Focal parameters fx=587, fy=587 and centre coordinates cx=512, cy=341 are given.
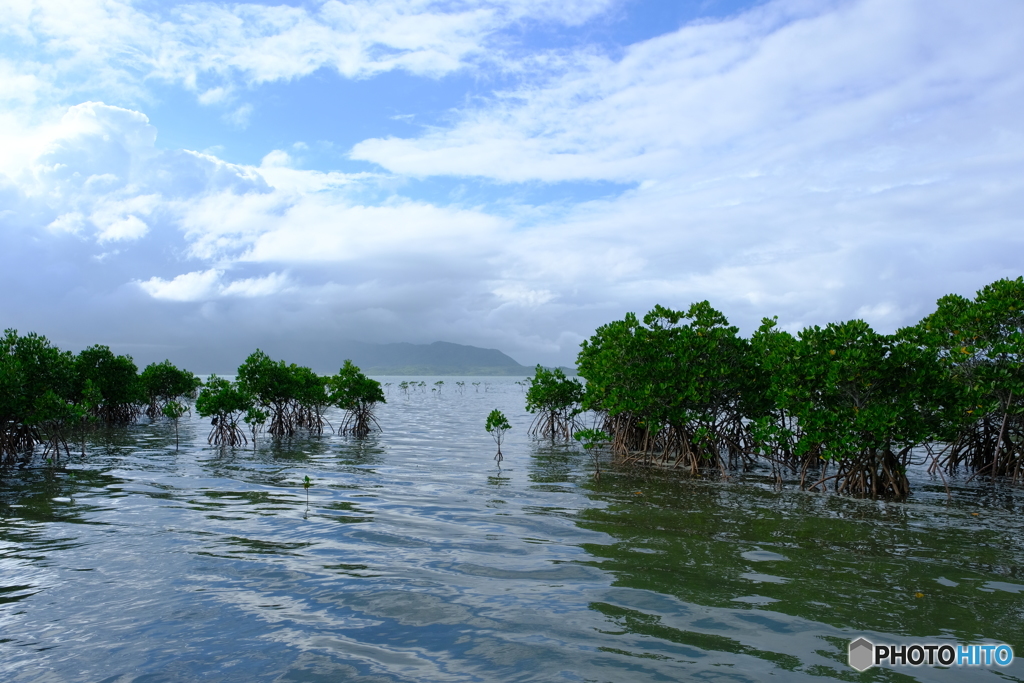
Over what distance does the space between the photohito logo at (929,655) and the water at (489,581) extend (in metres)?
0.15

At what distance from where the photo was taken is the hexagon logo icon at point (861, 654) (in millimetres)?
5898

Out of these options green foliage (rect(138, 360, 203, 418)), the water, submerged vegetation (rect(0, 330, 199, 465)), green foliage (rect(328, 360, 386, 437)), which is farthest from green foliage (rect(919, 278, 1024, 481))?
green foliage (rect(138, 360, 203, 418))

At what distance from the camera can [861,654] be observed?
20.0 feet

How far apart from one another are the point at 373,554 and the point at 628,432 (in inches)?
537

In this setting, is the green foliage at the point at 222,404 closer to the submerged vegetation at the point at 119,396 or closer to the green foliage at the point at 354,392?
the submerged vegetation at the point at 119,396

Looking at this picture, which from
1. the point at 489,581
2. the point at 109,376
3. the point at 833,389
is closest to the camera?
the point at 489,581

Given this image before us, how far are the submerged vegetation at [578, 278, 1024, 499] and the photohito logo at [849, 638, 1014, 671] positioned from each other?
7886 millimetres

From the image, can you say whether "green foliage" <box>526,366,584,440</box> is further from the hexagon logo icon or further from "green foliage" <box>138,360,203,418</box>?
"green foliage" <box>138,360,203,418</box>

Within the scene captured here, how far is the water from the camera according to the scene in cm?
599

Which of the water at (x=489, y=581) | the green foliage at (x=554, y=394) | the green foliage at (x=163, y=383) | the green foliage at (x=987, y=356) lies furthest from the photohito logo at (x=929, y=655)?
the green foliage at (x=163, y=383)

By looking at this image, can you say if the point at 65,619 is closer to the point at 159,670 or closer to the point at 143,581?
the point at 143,581

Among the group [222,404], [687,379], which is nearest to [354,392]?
[222,404]

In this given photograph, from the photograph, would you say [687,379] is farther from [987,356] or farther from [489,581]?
[489,581]

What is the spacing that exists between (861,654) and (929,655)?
69 centimetres
